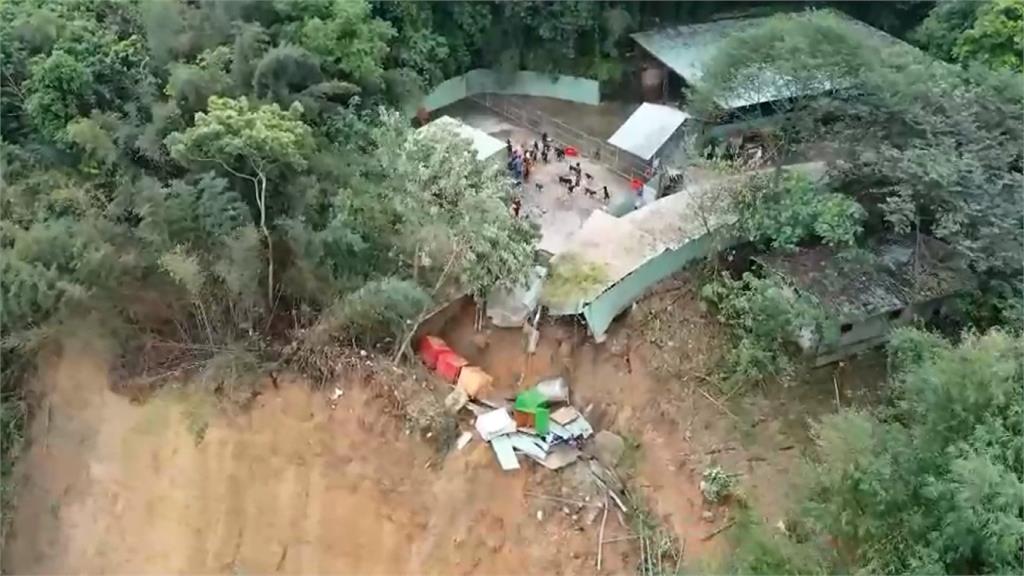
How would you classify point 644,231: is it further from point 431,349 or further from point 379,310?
point 379,310

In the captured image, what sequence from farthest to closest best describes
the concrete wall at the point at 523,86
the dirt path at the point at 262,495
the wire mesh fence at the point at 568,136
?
the concrete wall at the point at 523,86 < the wire mesh fence at the point at 568,136 < the dirt path at the point at 262,495

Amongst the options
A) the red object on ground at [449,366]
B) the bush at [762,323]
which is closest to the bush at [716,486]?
the bush at [762,323]

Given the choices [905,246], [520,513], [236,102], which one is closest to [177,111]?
[236,102]

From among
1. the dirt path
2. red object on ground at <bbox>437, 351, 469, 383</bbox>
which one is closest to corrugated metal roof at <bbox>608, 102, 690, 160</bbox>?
red object on ground at <bbox>437, 351, 469, 383</bbox>

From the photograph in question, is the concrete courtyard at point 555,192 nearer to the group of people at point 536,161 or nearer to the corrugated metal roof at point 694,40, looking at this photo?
the group of people at point 536,161

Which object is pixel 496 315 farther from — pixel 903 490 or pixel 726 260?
pixel 903 490

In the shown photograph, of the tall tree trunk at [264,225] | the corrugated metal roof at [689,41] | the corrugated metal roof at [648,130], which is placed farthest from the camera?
the corrugated metal roof at [689,41]

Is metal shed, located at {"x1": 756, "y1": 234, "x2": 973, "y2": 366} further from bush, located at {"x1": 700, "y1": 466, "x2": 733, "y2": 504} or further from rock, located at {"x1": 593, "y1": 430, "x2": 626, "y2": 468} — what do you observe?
rock, located at {"x1": 593, "y1": 430, "x2": 626, "y2": 468}
